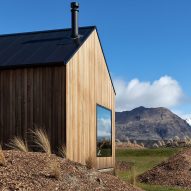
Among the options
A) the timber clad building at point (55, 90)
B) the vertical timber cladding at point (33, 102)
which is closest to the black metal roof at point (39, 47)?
the timber clad building at point (55, 90)

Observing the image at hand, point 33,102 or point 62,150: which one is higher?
point 33,102

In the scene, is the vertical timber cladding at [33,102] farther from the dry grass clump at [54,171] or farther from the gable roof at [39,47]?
the dry grass clump at [54,171]

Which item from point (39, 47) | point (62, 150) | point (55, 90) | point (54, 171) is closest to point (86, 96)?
point (55, 90)

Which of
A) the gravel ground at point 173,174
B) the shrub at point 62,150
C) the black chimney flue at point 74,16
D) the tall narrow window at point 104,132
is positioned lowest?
the gravel ground at point 173,174

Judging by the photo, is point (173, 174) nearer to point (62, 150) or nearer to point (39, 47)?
point (62, 150)

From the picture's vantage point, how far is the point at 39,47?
58.3ft

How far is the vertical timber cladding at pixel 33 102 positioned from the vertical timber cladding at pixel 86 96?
267mm

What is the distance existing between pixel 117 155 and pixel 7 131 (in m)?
16.5

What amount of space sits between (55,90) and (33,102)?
92cm

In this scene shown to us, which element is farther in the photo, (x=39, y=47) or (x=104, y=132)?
(x=104, y=132)

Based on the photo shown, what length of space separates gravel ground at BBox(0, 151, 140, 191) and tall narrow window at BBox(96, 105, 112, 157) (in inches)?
273

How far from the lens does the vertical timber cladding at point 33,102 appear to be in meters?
15.6

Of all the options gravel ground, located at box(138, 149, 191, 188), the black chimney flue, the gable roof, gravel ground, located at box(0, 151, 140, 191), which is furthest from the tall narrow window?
gravel ground, located at box(0, 151, 140, 191)

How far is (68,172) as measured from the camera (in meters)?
11.2
